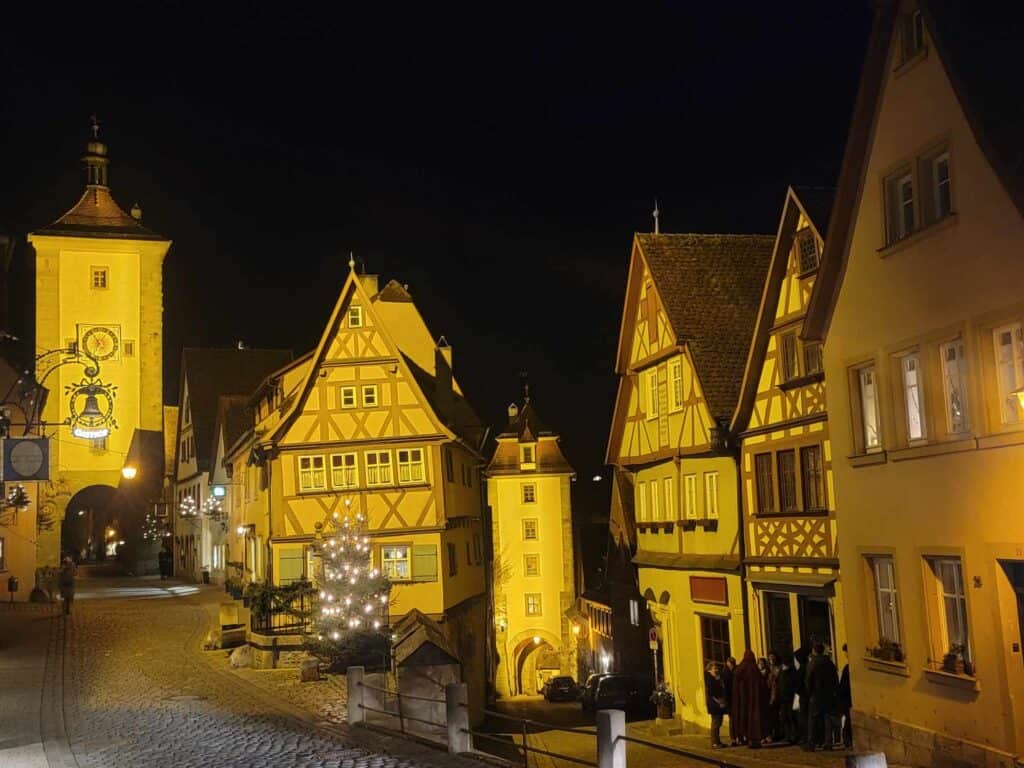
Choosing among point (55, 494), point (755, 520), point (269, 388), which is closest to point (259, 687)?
point (755, 520)

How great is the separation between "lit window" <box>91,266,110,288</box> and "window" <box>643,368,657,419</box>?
35.6 meters

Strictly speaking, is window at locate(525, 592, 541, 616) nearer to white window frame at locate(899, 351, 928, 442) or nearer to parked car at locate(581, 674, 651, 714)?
parked car at locate(581, 674, 651, 714)

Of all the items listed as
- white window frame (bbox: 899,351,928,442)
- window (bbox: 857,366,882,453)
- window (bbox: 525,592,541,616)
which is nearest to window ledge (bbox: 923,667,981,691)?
white window frame (bbox: 899,351,928,442)

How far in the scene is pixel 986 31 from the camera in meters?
16.5

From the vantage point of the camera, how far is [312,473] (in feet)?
122

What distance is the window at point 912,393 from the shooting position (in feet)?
56.9

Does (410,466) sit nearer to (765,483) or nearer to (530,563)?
(765,483)

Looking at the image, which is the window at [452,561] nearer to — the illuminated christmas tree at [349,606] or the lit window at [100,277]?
the illuminated christmas tree at [349,606]

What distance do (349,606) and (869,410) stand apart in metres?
13.4

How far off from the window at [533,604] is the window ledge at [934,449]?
36995 mm

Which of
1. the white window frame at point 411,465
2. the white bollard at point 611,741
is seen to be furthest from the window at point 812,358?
the white window frame at point 411,465

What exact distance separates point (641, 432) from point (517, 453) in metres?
24.2

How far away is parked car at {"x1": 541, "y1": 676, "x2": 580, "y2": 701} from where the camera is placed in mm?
47750

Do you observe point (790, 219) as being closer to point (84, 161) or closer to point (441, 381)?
point (441, 381)
